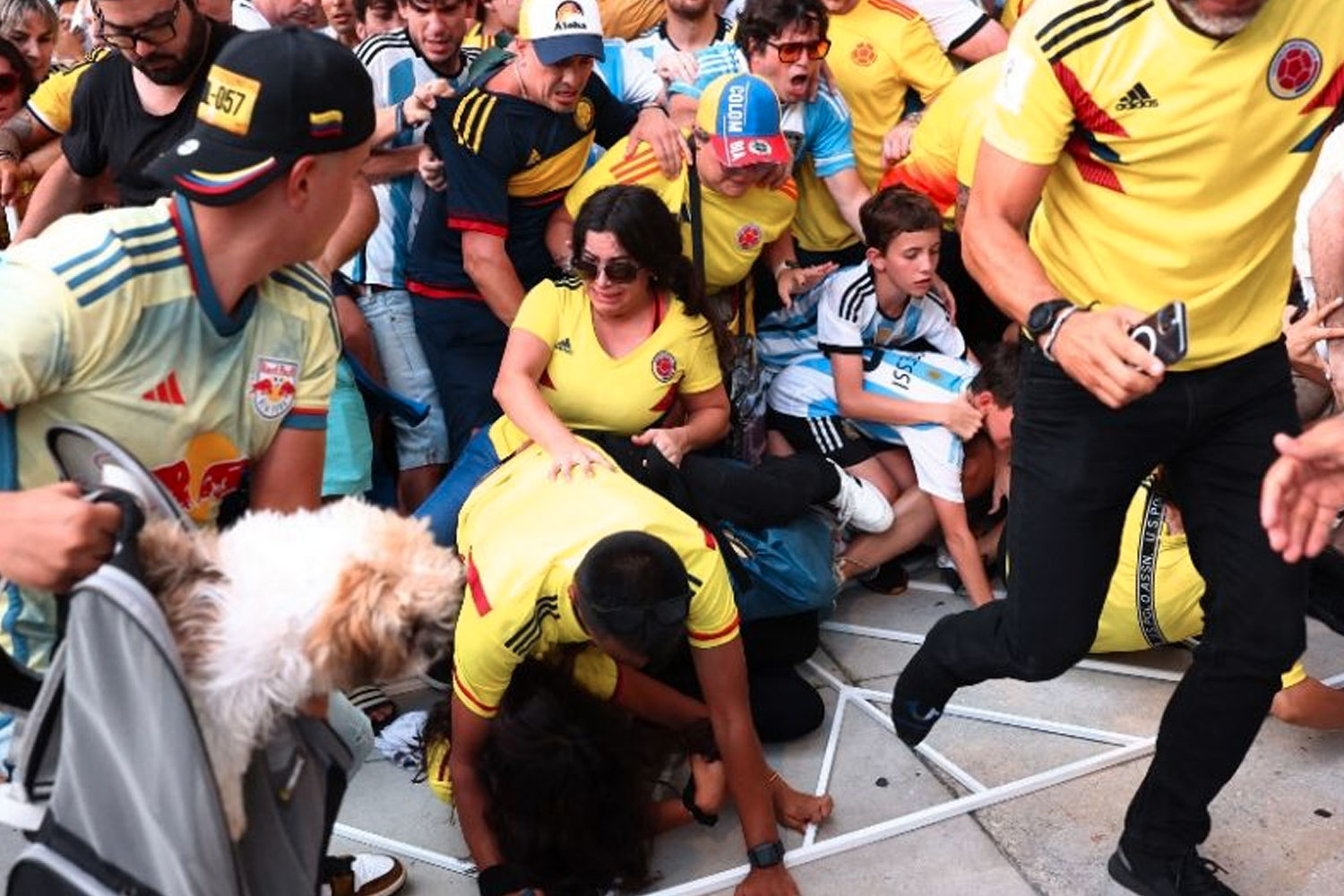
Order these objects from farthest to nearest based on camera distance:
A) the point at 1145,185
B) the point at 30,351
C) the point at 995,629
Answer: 1. the point at 995,629
2. the point at 1145,185
3. the point at 30,351

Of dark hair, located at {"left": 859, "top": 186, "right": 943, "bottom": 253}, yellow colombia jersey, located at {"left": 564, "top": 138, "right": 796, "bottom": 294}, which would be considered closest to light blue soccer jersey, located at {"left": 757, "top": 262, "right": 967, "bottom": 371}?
dark hair, located at {"left": 859, "top": 186, "right": 943, "bottom": 253}

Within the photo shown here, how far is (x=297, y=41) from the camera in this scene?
6.29 feet

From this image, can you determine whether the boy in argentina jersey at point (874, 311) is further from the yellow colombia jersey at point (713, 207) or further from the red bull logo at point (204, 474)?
the red bull logo at point (204, 474)

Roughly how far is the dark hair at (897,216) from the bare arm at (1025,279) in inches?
71.1

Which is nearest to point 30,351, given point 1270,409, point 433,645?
point 433,645

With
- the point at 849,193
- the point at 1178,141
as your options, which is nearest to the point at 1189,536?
the point at 1178,141

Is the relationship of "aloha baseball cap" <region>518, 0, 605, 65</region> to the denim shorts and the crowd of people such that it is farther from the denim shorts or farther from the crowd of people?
the denim shorts

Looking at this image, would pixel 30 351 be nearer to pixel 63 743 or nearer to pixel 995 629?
pixel 63 743

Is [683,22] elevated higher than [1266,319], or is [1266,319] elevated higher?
[1266,319]

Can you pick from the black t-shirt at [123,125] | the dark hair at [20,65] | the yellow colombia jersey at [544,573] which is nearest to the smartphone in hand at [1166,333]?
the yellow colombia jersey at [544,573]

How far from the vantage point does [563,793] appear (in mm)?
2988

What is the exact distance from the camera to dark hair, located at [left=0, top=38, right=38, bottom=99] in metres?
4.52

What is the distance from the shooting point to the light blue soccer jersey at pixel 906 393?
4.46 metres

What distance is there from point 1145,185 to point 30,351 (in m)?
1.79
